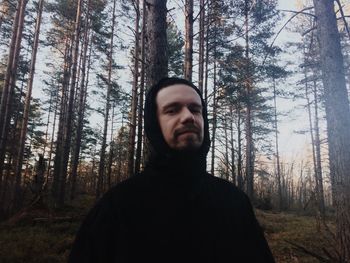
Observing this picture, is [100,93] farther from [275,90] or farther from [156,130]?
[156,130]

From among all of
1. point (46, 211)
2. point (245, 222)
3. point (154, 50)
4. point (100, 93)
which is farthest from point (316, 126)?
point (245, 222)

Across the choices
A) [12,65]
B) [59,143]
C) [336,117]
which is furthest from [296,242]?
[12,65]

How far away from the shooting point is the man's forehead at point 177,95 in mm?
1752

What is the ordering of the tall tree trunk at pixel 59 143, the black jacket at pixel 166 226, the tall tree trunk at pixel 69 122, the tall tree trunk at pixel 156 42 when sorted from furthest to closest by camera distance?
1. the tall tree trunk at pixel 59 143
2. the tall tree trunk at pixel 69 122
3. the tall tree trunk at pixel 156 42
4. the black jacket at pixel 166 226

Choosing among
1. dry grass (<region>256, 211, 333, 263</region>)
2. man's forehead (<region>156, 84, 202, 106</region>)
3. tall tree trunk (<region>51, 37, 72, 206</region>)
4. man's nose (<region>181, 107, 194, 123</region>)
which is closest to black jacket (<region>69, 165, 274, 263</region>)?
man's nose (<region>181, 107, 194, 123</region>)

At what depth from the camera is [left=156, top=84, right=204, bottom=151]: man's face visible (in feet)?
5.38

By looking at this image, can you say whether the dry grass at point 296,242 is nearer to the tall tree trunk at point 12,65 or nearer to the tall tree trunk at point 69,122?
the tall tree trunk at point 69,122

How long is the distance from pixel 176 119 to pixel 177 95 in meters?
0.17

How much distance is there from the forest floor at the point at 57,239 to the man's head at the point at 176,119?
3.70 metres

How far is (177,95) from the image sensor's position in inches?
69.3

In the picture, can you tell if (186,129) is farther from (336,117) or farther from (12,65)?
(12,65)

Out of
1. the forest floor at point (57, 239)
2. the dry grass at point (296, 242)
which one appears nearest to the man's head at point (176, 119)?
the forest floor at point (57, 239)

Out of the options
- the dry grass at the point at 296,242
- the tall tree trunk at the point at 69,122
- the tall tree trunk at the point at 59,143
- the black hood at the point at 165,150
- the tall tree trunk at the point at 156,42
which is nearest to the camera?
the black hood at the point at 165,150

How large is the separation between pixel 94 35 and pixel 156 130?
69.5 ft
